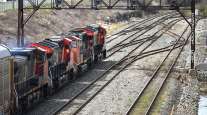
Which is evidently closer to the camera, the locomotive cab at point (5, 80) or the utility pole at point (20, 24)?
the locomotive cab at point (5, 80)

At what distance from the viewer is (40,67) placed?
28.5 meters

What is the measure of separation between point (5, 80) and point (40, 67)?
Result: 20.6 ft

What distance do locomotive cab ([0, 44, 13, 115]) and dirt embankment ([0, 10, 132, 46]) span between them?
84.4 feet

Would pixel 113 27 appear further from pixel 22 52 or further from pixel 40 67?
Answer: pixel 22 52

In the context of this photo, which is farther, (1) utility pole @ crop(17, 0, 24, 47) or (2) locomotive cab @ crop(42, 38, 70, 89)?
(1) utility pole @ crop(17, 0, 24, 47)

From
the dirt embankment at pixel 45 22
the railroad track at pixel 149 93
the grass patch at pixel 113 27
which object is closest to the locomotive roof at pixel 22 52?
the railroad track at pixel 149 93

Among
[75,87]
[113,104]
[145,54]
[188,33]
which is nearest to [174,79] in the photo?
[75,87]

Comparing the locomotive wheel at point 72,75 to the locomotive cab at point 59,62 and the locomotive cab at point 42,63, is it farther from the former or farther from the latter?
the locomotive cab at point 42,63

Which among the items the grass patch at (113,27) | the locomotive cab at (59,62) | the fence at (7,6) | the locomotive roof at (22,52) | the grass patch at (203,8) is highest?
the fence at (7,6)

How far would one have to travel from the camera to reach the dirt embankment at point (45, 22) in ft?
182

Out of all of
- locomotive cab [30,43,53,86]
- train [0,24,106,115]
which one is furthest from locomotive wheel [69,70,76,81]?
locomotive cab [30,43,53,86]

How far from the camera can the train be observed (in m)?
22.7

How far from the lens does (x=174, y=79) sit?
123 ft

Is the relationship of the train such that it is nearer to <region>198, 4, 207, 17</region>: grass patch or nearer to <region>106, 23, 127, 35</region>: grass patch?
<region>198, 4, 207, 17</region>: grass patch
